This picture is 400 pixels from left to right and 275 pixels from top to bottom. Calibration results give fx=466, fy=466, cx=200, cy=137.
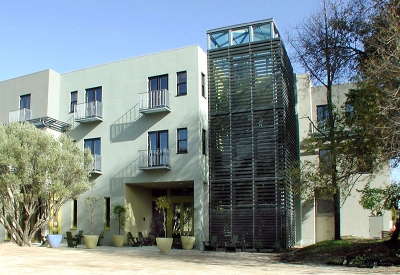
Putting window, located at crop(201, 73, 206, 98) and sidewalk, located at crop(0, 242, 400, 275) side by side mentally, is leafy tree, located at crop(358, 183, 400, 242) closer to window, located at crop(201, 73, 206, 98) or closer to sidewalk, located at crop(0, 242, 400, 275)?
sidewalk, located at crop(0, 242, 400, 275)

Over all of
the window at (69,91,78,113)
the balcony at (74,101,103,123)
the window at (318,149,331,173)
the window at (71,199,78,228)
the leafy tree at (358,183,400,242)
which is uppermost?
the window at (69,91,78,113)

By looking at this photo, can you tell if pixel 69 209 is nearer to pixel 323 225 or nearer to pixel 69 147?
pixel 69 147

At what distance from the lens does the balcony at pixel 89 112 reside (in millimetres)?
23828

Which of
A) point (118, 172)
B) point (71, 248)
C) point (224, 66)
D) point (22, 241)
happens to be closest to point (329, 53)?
point (224, 66)

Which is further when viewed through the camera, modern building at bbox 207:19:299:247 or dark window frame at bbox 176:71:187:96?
dark window frame at bbox 176:71:187:96

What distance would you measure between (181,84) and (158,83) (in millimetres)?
1303

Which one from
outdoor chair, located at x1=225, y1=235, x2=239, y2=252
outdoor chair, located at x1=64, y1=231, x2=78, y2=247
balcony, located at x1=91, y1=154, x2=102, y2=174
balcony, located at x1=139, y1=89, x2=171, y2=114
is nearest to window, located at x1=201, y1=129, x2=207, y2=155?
balcony, located at x1=139, y1=89, x2=171, y2=114

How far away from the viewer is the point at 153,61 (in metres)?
23.0

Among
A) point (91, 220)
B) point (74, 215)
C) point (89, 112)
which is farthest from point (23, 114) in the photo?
point (91, 220)

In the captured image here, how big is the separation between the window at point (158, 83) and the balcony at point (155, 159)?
3.11m

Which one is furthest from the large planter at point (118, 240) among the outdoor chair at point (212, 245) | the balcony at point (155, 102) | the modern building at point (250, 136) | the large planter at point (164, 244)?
the balcony at point (155, 102)

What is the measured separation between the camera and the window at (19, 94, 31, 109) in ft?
85.2

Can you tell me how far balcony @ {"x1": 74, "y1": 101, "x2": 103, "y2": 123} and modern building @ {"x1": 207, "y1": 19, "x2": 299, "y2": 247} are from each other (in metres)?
6.16

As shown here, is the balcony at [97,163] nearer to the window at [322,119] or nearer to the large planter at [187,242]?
the large planter at [187,242]
